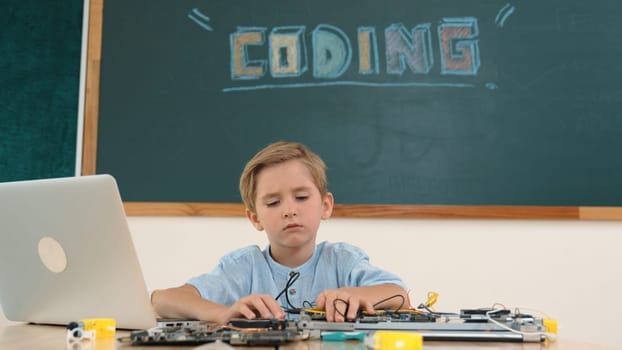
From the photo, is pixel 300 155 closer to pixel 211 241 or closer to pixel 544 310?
pixel 211 241

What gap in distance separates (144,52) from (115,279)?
1895 mm

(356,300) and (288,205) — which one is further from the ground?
(288,205)

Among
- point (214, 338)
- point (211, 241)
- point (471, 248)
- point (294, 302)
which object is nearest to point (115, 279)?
point (214, 338)

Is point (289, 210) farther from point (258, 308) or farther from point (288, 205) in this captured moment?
point (258, 308)

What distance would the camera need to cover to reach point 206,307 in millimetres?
1295

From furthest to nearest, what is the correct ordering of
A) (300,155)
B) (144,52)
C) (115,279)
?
(144,52) < (300,155) < (115,279)

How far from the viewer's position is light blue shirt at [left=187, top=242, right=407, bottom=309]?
5.36 ft

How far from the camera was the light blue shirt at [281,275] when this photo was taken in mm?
1634

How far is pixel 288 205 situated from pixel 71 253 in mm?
698

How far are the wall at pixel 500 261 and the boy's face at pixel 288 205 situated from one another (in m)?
0.83

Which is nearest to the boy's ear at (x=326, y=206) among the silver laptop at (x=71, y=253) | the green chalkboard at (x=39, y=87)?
the silver laptop at (x=71, y=253)

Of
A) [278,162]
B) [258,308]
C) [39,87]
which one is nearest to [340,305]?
[258,308]

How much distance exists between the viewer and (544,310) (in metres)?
2.47

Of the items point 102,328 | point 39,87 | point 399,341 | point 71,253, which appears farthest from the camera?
point 39,87
